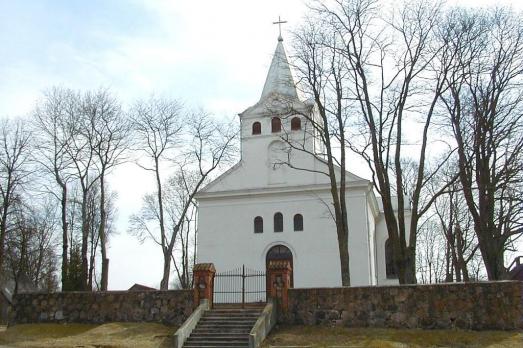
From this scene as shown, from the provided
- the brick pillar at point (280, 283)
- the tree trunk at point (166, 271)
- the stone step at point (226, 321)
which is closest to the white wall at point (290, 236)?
the tree trunk at point (166, 271)

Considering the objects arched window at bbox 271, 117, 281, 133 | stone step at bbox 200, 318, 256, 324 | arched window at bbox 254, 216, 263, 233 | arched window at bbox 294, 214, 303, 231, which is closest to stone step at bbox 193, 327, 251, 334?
stone step at bbox 200, 318, 256, 324

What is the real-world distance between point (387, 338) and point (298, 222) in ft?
44.8

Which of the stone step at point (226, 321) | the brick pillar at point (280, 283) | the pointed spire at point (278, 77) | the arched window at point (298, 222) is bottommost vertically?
the stone step at point (226, 321)

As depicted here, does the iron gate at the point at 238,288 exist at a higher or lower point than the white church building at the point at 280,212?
lower

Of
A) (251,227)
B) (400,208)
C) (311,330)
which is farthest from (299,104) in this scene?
(311,330)

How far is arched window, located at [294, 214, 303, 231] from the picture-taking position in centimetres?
3007

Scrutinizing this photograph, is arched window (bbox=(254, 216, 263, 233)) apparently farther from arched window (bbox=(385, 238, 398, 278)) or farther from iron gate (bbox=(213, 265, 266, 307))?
arched window (bbox=(385, 238, 398, 278))

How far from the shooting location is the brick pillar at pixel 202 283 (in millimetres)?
20250

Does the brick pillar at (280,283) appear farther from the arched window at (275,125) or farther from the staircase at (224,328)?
the arched window at (275,125)

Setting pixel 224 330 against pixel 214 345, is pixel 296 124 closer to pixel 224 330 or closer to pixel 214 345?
pixel 224 330

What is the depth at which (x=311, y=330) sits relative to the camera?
60.3ft

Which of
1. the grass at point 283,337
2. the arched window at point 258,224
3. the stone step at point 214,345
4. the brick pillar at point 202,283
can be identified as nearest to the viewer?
the grass at point 283,337

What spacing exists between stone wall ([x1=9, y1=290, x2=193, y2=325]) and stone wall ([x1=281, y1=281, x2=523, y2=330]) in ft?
13.2

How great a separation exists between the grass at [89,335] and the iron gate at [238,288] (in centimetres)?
806
